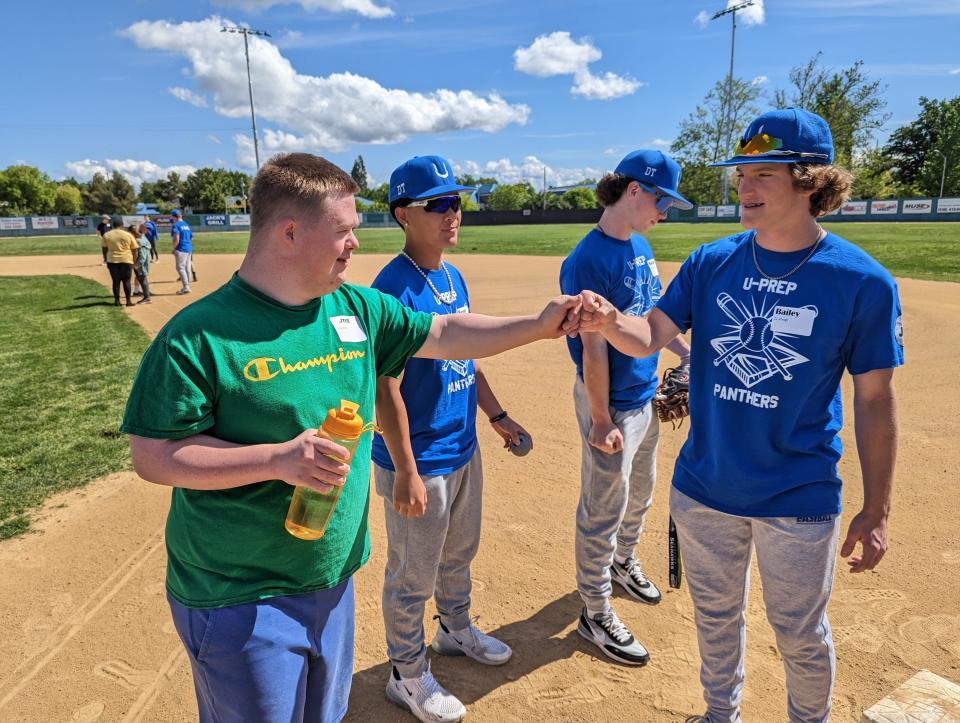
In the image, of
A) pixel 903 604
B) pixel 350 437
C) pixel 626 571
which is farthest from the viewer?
pixel 626 571

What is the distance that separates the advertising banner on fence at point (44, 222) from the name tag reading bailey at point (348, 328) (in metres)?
63.7

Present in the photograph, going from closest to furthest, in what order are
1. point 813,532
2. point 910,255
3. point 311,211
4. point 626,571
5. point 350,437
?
point 350,437
point 311,211
point 813,532
point 626,571
point 910,255

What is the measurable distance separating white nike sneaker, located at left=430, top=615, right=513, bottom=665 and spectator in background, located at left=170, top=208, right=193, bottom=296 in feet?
48.9

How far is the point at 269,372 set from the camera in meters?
1.76

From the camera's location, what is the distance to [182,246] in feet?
52.9

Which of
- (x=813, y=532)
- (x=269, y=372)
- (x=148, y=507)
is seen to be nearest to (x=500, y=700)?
(x=813, y=532)

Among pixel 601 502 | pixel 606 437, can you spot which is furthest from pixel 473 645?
pixel 606 437

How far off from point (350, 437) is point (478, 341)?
0.90m

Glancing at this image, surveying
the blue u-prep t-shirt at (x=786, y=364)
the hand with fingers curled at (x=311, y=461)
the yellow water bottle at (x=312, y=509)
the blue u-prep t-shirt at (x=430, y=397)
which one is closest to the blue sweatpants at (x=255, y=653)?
the yellow water bottle at (x=312, y=509)

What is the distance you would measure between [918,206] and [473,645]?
55.4m

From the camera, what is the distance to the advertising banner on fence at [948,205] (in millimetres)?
44688

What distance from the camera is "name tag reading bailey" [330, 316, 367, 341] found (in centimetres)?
202

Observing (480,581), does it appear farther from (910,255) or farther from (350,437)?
(910,255)

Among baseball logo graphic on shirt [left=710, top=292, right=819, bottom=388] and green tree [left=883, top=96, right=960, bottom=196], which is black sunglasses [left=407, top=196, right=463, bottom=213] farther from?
green tree [left=883, top=96, right=960, bottom=196]
